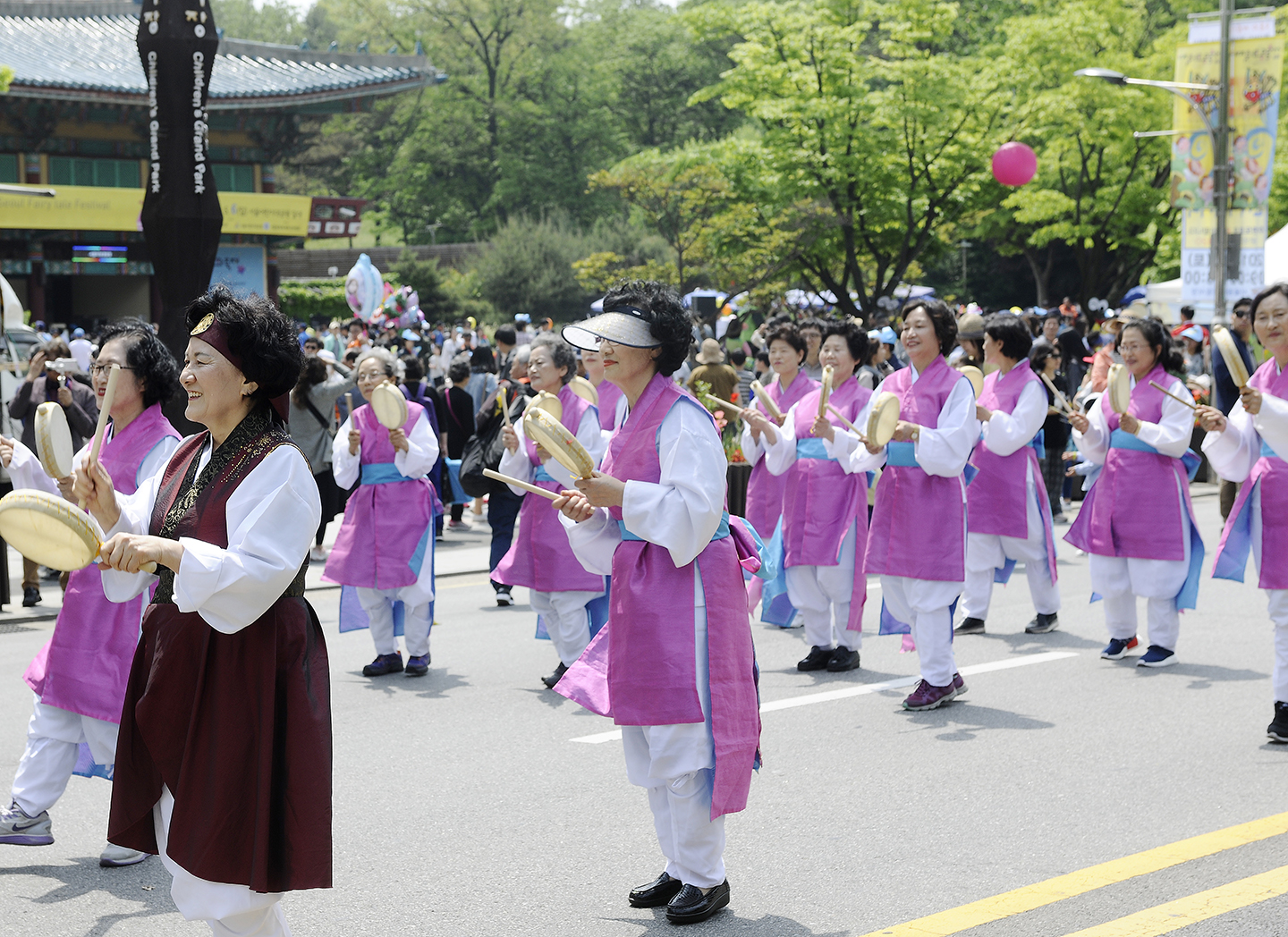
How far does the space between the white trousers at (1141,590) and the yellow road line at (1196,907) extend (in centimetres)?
324

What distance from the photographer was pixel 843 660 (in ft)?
24.1

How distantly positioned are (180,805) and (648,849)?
1874mm

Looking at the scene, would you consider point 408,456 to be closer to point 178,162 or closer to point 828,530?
point 828,530

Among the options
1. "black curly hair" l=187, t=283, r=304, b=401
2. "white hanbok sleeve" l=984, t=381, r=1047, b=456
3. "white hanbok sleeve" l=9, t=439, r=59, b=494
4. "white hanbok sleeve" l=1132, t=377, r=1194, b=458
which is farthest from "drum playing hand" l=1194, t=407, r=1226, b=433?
"white hanbok sleeve" l=9, t=439, r=59, b=494

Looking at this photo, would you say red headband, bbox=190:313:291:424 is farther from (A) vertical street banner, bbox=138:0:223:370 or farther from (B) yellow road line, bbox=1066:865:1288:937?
(A) vertical street banner, bbox=138:0:223:370

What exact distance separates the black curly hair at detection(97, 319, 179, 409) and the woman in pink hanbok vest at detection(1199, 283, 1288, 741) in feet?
12.9

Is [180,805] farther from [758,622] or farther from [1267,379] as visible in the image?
[758,622]

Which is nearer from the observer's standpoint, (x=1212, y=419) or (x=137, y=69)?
(x=1212, y=419)

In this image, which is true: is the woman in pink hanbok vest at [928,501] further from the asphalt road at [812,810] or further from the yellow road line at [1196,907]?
the yellow road line at [1196,907]

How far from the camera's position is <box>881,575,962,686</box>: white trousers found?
6.39 metres

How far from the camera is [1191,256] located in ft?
58.0

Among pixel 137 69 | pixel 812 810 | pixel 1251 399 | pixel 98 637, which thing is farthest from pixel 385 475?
pixel 137 69

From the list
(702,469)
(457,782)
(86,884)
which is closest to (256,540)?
(702,469)

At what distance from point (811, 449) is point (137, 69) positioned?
27627mm
